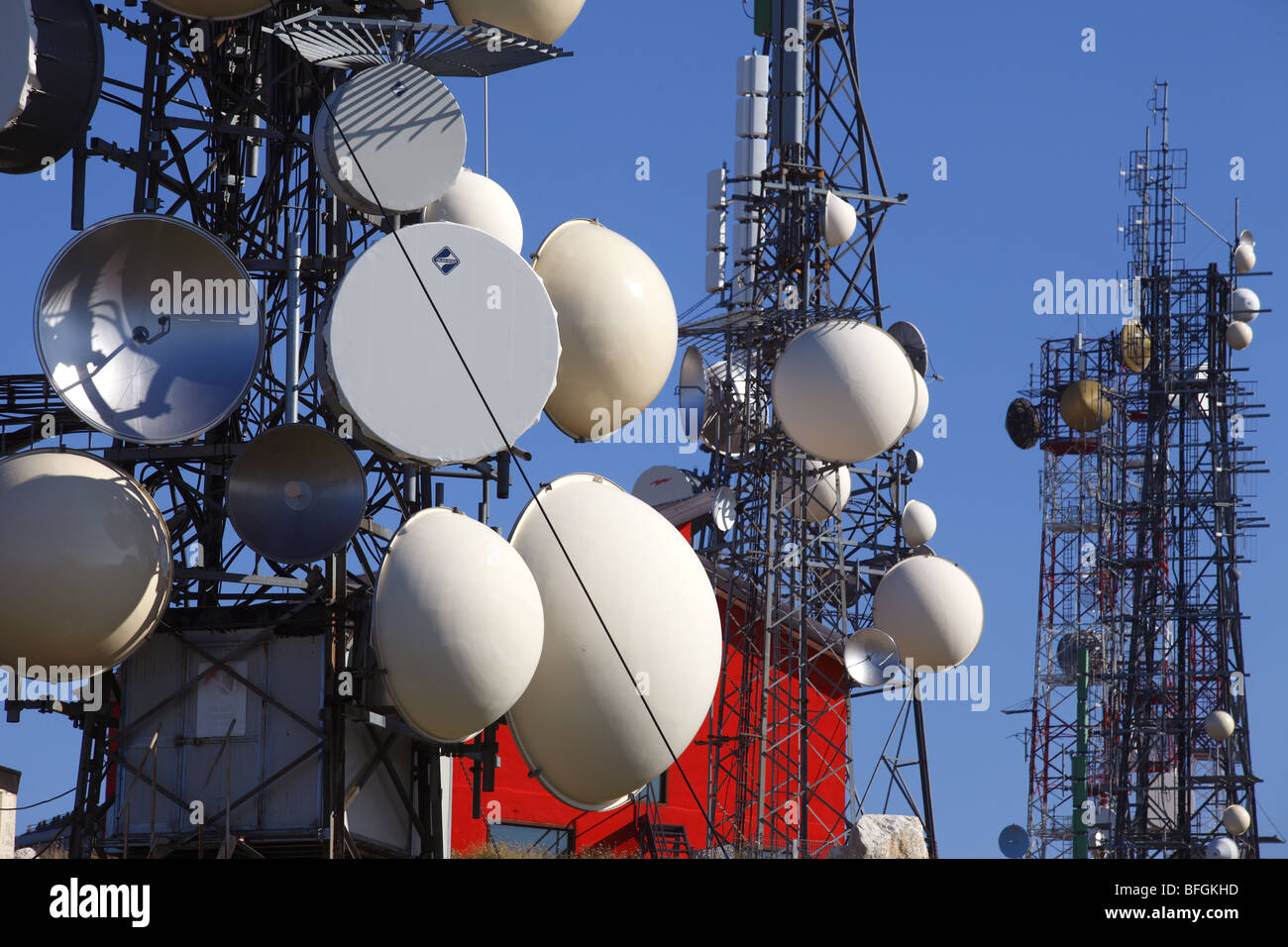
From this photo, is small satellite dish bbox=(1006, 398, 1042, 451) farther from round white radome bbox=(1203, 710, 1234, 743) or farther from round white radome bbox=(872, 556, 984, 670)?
round white radome bbox=(872, 556, 984, 670)

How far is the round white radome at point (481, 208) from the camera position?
19.4 meters

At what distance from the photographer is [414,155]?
17.0m

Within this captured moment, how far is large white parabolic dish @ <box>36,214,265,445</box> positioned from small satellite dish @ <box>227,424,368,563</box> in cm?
60

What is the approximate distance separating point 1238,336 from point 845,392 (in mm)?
32203

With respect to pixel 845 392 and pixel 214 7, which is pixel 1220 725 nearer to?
pixel 845 392

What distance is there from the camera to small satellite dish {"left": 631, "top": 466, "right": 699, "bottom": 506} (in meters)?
42.8

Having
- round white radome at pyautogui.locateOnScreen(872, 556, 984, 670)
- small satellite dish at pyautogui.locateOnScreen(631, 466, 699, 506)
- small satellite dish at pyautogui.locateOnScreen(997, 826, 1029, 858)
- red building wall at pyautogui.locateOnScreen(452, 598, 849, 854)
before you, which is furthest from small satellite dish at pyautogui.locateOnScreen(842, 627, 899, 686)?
small satellite dish at pyautogui.locateOnScreen(631, 466, 699, 506)

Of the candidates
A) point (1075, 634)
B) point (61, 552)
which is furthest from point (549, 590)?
point (1075, 634)

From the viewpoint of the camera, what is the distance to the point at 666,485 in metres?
43.2

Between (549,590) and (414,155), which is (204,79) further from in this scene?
(549,590)

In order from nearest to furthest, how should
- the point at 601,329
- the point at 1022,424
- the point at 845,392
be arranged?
the point at 601,329
the point at 845,392
the point at 1022,424

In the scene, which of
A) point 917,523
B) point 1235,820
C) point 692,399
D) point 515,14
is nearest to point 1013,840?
point 917,523

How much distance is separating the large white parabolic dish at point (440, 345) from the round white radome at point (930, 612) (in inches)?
484

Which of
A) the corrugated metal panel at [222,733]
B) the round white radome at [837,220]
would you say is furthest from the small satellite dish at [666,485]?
the corrugated metal panel at [222,733]
